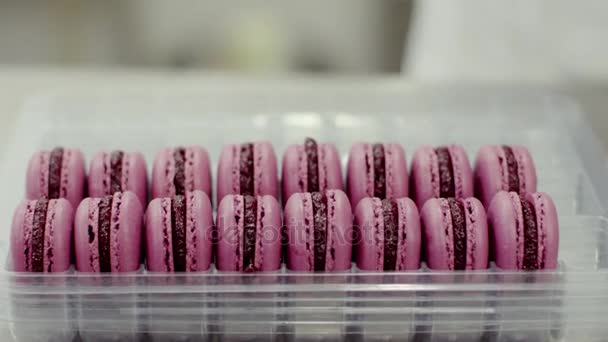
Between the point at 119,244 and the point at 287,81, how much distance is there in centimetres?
69

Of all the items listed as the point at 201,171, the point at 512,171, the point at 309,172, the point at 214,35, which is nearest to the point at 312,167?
the point at 309,172

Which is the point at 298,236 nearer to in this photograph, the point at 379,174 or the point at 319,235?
the point at 319,235

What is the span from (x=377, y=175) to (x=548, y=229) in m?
0.20

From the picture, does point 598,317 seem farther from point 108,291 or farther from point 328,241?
point 108,291

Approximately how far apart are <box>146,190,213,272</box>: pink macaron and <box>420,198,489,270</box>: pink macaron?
0.74ft

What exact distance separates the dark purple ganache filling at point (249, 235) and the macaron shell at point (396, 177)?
173 millimetres

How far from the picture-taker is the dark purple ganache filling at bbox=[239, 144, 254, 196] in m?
1.04

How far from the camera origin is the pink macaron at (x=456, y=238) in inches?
37.0

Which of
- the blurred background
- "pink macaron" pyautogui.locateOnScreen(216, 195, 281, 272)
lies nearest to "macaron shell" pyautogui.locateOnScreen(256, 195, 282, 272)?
"pink macaron" pyautogui.locateOnScreen(216, 195, 281, 272)

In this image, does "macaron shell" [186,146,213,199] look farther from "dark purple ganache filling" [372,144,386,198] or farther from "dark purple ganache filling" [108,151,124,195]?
"dark purple ganache filling" [372,144,386,198]

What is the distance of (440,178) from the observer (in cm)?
105

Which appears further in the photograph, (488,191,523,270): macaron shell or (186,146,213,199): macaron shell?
(186,146,213,199): macaron shell

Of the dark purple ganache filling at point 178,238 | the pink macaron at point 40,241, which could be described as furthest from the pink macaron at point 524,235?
the pink macaron at point 40,241

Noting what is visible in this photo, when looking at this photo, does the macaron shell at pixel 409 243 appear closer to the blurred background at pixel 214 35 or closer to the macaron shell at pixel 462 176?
the macaron shell at pixel 462 176
